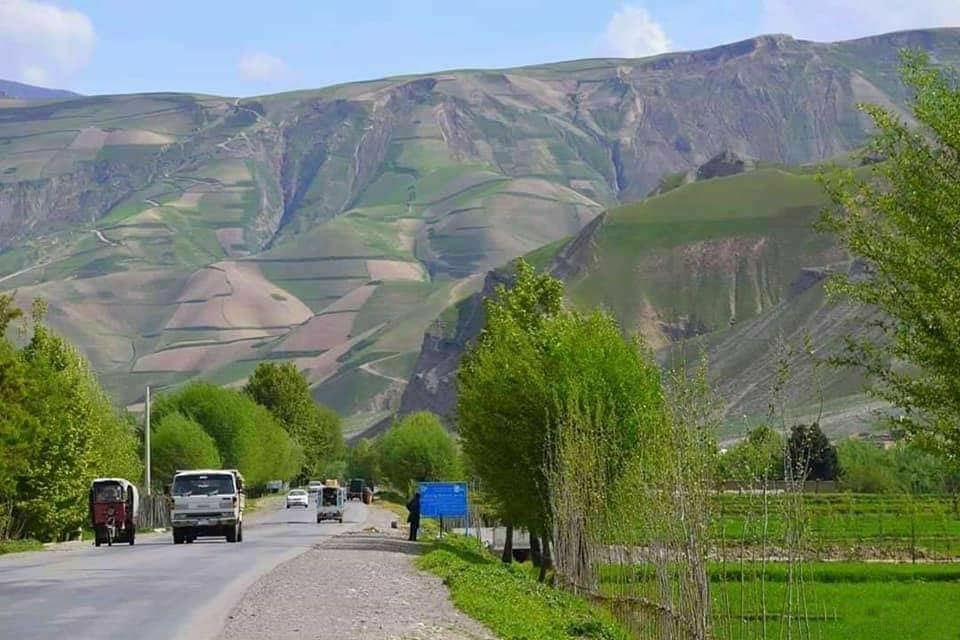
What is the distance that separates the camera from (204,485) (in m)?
62.4

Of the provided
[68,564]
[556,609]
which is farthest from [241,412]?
[556,609]

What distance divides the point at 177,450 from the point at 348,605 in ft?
320

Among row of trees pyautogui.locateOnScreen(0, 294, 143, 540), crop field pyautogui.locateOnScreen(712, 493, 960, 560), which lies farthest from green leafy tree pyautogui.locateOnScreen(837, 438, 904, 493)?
row of trees pyautogui.locateOnScreen(0, 294, 143, 540)

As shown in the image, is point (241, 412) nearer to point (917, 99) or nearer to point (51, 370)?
point (51, 370)

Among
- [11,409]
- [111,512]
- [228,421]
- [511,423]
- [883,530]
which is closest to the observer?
[511,423]

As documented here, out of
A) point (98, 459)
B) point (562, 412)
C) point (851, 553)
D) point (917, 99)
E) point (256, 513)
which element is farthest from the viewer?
point (256, 513)

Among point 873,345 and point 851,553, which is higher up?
point 873,345

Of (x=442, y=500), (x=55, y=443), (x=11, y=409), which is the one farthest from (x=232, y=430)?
(x=11, y=409)

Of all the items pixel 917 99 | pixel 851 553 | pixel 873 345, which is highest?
pixel 917 99

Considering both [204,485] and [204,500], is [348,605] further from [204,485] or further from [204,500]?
[204,500]

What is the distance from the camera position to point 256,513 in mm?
127500

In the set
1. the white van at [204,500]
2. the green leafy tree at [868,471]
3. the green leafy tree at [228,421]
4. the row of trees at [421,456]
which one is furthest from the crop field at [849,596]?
the row of trees at [421,456]

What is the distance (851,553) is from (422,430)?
101216 mm

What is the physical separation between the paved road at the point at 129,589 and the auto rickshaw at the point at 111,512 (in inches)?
324
